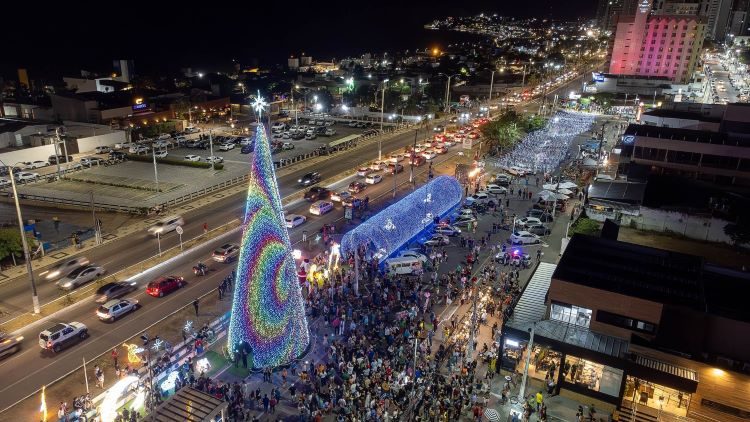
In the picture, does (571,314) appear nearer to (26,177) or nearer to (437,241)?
(437,241)

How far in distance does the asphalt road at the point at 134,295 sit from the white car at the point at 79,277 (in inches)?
25.1

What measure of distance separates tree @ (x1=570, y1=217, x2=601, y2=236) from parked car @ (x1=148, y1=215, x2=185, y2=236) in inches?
1144

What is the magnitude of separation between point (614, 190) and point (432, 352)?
27596mm

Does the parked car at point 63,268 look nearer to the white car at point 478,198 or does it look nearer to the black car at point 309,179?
the black car at point 309,179

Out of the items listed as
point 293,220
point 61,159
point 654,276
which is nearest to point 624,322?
point 654,276

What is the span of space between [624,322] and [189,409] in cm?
1785

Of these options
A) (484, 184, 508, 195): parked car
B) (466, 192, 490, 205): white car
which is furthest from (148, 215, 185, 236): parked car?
(484, 184, 508, 195): parked car

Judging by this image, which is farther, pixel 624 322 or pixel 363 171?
pixel 363 171

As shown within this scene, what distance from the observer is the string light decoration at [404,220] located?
3253cm

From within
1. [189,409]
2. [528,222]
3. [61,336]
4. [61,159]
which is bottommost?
[61,159]

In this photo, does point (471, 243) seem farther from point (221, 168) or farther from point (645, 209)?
point (221, 168)

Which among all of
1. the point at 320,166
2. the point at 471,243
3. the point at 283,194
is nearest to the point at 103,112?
the point at 320,166

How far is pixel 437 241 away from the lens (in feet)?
122

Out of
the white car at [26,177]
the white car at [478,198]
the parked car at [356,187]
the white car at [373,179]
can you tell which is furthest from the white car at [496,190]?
the white car at [26,177]
